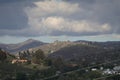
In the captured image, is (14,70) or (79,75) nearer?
(79,75)

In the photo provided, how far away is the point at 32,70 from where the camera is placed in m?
190

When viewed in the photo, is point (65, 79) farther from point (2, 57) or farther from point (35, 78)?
point (2, 57)

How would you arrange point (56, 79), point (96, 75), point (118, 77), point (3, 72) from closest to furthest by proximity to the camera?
point (118, 77)
point (56, 79)
point (96, 75)
point (3, 72)

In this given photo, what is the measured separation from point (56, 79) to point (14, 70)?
5909 cm

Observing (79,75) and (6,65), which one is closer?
(79,75)

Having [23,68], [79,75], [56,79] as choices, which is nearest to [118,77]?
[56,79]

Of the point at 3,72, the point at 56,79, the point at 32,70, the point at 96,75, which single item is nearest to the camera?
the point at 56,79

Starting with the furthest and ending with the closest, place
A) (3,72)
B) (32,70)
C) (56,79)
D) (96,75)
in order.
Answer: (32,70) → (3,72) → (96,75) → (56,79)

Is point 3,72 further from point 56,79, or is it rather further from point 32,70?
point 56,79

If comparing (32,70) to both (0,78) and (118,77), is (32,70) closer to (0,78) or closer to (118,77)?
(0,78)

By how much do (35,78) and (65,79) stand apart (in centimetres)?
1751

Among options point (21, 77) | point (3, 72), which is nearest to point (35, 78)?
point (21, 77)

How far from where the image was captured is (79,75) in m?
155

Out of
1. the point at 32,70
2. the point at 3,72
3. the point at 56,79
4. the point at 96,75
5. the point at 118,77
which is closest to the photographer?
the point at 118,77
